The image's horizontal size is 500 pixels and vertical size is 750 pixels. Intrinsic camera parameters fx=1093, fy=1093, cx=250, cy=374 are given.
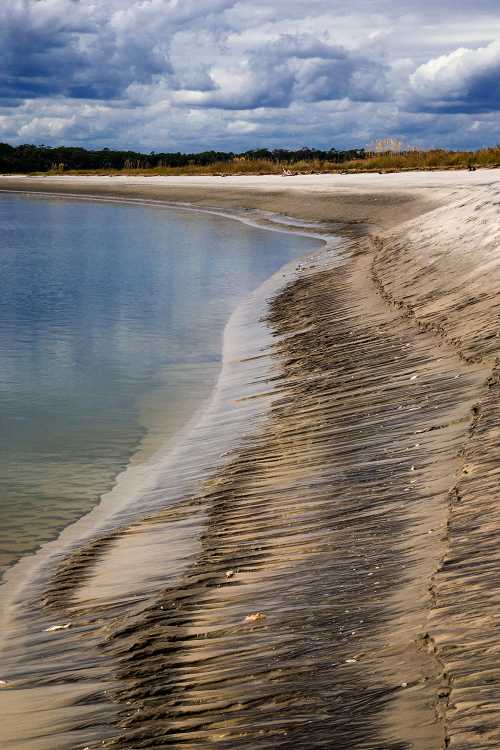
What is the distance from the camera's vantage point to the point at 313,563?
529 cm

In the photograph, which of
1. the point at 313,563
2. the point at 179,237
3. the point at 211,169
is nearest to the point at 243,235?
the point at 179,237

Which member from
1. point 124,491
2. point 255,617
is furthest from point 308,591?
point 124,491

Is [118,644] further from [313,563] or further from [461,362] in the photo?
[461,362]

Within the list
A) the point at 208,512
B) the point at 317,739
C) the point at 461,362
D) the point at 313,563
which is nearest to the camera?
the point at 317,739

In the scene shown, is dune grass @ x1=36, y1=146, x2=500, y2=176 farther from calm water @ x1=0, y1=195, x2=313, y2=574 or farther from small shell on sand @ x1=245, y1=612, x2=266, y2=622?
small shell on sand @ x1=245, y1=612, x2=266, y2=622

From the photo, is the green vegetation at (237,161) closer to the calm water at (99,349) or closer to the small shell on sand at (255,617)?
the calm water at (99,349)

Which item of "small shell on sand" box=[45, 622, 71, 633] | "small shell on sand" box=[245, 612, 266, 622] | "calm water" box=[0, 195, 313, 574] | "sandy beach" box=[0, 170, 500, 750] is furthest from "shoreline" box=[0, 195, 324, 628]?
"small shell on sand" box=[245, 612, 266, 622]

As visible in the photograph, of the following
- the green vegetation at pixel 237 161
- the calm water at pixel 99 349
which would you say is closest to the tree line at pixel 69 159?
the green vegetation at pixel 237 161

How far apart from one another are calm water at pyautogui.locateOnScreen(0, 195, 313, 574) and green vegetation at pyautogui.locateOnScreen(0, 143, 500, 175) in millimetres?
17082

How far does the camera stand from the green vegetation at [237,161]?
49781 millimetres

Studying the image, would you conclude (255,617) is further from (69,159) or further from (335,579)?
(69,159)

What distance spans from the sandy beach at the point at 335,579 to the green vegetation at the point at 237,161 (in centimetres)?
3863

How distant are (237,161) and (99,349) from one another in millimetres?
54291

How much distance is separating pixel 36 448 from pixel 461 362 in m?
3.75
